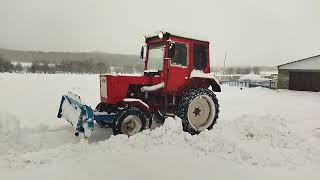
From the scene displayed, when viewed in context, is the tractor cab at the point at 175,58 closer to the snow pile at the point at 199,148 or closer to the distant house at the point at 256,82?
the snow pile at the point at 199,148

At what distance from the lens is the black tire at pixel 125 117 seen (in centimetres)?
634

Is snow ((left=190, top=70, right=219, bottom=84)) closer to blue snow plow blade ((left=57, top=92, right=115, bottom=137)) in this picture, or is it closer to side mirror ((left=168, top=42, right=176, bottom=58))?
side mirror ((left=168, top=42, right=176, bottom=58))

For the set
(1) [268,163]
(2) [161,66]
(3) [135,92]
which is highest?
(2) [161,66]

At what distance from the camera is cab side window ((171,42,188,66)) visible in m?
7.30

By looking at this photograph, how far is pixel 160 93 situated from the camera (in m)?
7.39

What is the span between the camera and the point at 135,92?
7250 mm

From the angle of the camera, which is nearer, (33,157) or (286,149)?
(33,157)

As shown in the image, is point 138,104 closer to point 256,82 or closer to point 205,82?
point 205,82

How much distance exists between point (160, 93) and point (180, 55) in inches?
37.4

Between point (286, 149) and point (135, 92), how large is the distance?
324cm

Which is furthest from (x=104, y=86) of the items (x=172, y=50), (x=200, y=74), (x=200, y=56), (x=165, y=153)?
Answer: (x=165, y=153)

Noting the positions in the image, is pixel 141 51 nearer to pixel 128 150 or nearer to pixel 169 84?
pixel 169 84

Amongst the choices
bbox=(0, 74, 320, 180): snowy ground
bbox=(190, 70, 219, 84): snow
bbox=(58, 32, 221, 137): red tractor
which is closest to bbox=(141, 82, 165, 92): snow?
bbox=(58, 32, 221, 137): red tractor

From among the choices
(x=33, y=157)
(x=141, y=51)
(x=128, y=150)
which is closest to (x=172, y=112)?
(x=141, y=51)
